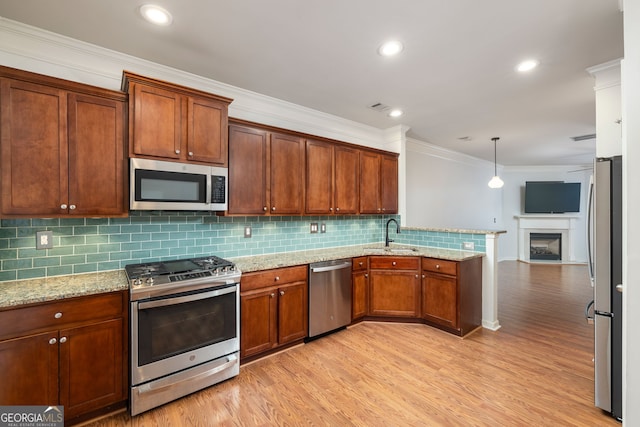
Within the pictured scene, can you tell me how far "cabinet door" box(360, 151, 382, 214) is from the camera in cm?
403

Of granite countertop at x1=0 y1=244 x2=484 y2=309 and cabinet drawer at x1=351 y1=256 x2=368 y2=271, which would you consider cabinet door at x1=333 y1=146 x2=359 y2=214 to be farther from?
granite countertop at x1=0 y1=244 x2=484 y2=309

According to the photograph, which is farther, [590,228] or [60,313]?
[590,228]

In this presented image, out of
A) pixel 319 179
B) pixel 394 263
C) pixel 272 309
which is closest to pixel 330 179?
pixel 319 179

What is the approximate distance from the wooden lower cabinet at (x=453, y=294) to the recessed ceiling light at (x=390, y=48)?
2.27 metres

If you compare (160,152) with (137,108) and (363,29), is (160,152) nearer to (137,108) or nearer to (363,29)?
(137,108)

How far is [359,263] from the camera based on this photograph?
3.52 metres

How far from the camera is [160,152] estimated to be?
2.31m

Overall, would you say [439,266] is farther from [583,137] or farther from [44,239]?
[583,137]

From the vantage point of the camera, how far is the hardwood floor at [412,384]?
6.48ft

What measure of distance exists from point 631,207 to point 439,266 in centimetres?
235

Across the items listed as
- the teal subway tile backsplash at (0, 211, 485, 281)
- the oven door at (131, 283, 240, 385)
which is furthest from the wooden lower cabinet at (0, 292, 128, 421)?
the teal subway tile backsplash at (0, 211, 485, 281)

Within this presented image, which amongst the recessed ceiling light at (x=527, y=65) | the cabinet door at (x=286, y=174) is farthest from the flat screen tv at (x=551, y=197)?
the cabinet door at (x=286, y=174)

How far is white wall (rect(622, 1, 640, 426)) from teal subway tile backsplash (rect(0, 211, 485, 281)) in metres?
2.56

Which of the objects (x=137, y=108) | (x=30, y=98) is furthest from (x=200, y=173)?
(x=30, y=98)
